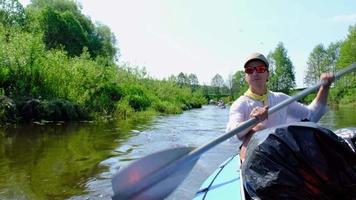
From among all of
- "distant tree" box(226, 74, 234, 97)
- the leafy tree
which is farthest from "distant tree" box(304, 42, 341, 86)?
"distant tree" box(226, 74, 234, 97)

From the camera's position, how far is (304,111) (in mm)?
3619

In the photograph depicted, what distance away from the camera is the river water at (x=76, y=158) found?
19.2 feet

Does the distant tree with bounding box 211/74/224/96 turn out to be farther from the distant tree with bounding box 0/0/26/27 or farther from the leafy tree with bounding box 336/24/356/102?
the distant tree with bounding box 0/0/26/27

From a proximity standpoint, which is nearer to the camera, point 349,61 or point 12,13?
point 12,13

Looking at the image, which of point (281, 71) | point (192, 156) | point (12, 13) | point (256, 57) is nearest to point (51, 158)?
point (192, 156)

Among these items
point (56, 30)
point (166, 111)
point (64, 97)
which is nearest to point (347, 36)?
point (166, 111)

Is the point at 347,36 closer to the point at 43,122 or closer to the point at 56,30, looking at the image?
the point at 56,30

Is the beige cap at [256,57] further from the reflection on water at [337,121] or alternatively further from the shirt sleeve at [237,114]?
the reflection on water at [337,121]

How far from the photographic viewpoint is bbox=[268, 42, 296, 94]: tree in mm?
61750

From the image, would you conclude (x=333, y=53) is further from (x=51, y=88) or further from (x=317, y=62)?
(x=51, y=88)

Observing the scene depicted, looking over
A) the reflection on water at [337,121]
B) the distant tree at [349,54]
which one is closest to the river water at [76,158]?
the reflection on water at [337,121]

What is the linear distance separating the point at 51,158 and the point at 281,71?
57.2 m

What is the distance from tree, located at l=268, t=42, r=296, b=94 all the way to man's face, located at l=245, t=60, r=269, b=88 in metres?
59.4

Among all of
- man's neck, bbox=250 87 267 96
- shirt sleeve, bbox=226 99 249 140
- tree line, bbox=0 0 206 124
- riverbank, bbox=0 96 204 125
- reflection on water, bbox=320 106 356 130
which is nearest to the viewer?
shirt sleeve, bbox=226 99 249 140
